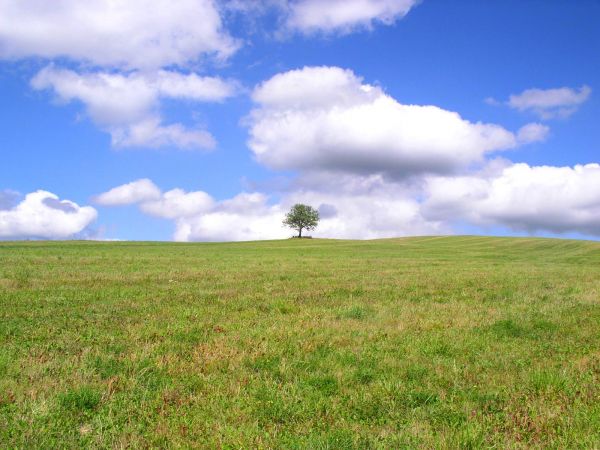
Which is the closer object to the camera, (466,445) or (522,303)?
(466,445)

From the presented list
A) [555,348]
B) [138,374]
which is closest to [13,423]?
[138,374]

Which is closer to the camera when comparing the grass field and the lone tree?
the grass field

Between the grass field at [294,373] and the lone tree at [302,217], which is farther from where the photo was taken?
the lone tree at [302,217]

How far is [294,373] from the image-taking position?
8180 mm

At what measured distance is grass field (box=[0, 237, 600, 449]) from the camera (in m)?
5.96

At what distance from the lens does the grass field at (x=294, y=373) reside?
5.96m

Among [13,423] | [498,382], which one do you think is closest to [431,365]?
[498,382]

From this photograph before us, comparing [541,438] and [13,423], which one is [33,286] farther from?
[541,438]

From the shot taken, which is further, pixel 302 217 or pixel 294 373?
pixel 302 217

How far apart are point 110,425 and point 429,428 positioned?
13.5 ft

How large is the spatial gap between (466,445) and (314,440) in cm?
182

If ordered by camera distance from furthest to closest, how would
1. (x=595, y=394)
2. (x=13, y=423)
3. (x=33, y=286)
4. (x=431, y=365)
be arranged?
(x=33, y=286) → (x=431, y=365) → (x=595, y=394) → (x=13, y=423)

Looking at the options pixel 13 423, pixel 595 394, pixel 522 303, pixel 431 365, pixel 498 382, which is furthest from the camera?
pixel 522 303

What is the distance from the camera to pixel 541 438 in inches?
233
